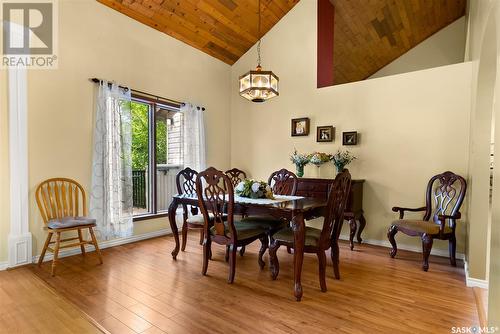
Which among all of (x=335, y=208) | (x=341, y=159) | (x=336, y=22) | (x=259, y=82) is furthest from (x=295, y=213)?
(x=336, y=22)

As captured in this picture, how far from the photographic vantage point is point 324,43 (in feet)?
15.1

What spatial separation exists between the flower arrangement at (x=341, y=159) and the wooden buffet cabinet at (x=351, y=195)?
1.04 feet

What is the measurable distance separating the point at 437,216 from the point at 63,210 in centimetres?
427

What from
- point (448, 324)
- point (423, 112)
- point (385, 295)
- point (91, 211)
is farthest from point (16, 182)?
point (423, 112)

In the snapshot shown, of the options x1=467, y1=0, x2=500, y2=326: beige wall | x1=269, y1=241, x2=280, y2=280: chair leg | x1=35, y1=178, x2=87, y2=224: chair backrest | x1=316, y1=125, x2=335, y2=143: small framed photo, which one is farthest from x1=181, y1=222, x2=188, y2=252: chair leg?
x1=467, y1=0, x2=500, y2=326: beige wall

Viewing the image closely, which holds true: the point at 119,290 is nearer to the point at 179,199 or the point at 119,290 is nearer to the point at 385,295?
the point at 179,199

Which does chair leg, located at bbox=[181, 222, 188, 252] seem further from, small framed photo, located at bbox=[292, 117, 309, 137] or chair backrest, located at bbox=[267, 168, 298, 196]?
small framed photo, located at bbox=[292, 117, 309, 137]

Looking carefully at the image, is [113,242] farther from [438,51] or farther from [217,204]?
[438,51]

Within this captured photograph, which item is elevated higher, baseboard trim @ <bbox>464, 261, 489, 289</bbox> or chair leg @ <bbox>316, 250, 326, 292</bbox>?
chair leg @ <bbox>316, 250, 326, 292</bbox>

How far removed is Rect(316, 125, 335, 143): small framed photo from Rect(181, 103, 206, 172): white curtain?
1968mm

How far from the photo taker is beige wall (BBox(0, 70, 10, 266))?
9.71 ft

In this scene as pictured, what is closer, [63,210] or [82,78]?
[63,210]

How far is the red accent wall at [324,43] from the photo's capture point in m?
4.57

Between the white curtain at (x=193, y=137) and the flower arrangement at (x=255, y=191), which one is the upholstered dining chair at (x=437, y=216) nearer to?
the flower arrangement at (x=255, y=191)
